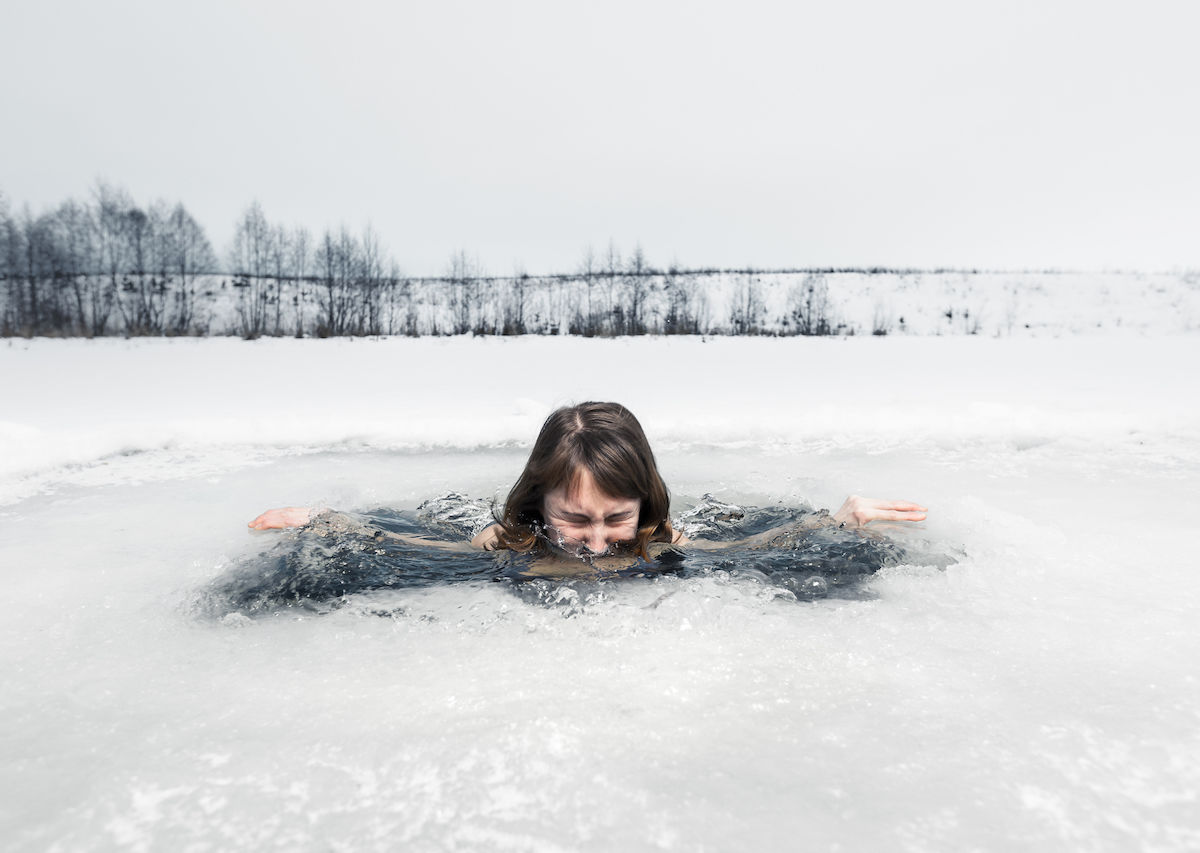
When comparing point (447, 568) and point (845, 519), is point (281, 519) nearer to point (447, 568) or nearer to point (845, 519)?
point (447, 568)

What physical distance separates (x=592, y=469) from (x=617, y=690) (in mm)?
916

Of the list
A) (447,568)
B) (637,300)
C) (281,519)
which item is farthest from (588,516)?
(637,300)

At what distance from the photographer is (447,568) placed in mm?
2465

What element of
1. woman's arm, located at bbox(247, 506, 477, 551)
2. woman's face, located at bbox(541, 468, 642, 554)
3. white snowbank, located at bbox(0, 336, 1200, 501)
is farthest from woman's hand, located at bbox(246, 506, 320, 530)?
white snowbank, located at bbox(0, 336, 1200, 501)

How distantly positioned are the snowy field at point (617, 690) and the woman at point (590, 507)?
236 millimetres

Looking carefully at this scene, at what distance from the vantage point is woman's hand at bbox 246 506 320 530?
2.69 meters

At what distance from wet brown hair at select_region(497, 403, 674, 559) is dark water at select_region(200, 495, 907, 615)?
0.11 m

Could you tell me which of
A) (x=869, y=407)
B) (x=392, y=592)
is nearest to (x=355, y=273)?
(x=869, y=407)

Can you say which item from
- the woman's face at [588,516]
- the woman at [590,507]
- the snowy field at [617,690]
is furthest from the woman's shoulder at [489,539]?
the snowy field at [617,690]

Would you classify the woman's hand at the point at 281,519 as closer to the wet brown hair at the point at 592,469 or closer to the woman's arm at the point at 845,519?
the wet brown hair at the point at 592,469

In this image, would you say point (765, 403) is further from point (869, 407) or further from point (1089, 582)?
point (1089, 582)

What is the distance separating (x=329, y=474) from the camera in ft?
13.1

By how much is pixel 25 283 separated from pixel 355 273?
31.6 feet

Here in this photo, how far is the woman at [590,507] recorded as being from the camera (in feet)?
7.83
